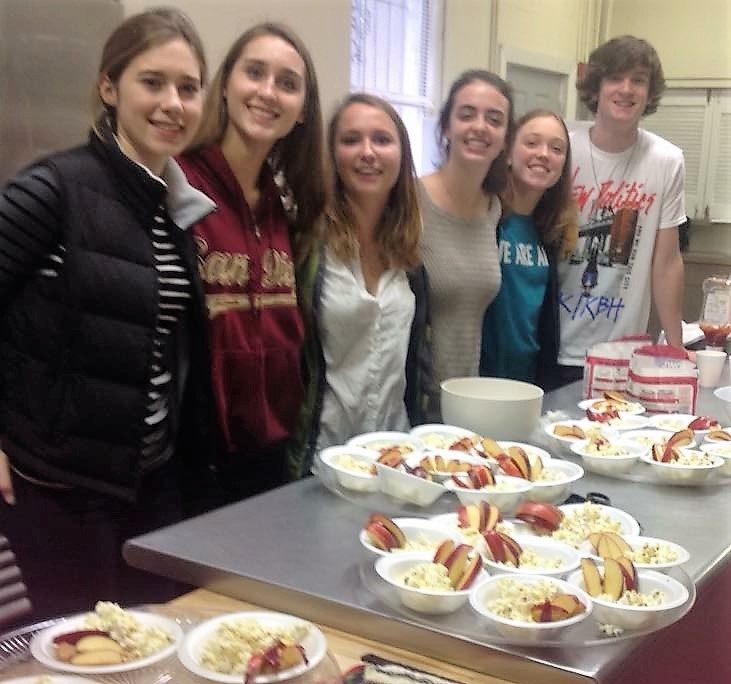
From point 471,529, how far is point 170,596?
2.73 ft

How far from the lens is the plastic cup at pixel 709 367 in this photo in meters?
2.43

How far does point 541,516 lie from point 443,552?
21 centimetres

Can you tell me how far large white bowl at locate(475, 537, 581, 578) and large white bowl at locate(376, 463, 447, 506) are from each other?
0.19 metres

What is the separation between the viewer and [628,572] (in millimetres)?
1121

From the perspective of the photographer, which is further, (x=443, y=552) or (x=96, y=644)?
(x=443, y=552)

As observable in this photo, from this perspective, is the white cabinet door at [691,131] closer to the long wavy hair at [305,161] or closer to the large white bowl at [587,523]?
the long wavy hair at [305,161]

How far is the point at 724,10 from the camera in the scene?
18.3 feet

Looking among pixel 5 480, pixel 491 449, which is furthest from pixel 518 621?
pixel 5 480

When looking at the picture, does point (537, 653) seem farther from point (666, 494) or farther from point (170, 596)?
point (170, 596)

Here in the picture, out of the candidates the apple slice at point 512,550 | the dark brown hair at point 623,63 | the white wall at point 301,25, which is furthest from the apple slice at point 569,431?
the white wall at point 301,25

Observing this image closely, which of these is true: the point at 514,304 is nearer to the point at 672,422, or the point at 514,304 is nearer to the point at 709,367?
the point at 709,367

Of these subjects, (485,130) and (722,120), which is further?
(722,120)

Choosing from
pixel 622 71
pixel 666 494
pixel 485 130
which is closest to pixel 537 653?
pixel 666 494

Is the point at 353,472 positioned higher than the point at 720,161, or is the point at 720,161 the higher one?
the point at 720,161
